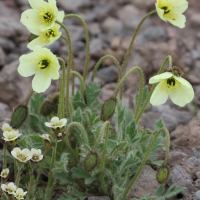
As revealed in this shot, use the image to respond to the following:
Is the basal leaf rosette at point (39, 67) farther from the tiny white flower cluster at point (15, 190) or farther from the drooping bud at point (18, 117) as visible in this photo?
the tiny white flower cluster at point (15, 190)

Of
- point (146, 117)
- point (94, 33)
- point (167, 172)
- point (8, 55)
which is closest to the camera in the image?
point (167, 172)

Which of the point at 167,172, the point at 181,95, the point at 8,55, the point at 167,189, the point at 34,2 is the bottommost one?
the point at 8,55

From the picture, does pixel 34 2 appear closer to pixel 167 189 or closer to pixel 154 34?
pixel 167 189

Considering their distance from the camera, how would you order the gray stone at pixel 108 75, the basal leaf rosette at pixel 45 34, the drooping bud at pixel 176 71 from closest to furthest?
the drooping bud at pixel 176 71
the basal leaf rosette at pixel 45 34
the gray stone at pixel 108 75

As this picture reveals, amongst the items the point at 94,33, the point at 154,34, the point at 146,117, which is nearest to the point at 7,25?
the point at 94,33

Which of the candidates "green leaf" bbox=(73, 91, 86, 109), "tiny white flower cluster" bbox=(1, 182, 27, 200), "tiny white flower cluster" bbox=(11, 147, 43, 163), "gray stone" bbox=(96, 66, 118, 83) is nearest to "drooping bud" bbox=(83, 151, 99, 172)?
"tiny white flower cluster" bbox=(11, 147, 43, 163)

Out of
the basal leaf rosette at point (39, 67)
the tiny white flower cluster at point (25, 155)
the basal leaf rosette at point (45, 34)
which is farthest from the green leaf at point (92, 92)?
the tiny white flower cluster at point (25, 155)

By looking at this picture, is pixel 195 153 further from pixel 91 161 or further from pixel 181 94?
pixel 91 161
